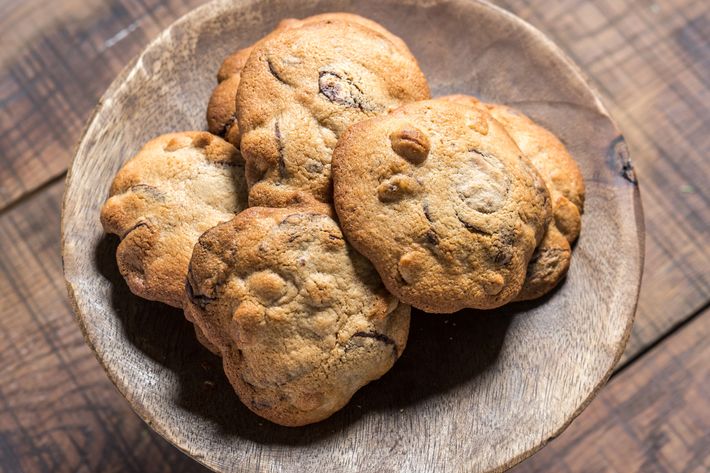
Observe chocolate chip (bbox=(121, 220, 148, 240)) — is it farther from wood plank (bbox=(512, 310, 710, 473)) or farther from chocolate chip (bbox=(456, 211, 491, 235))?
wood plank (bbox=(512, 310, 710, 473))

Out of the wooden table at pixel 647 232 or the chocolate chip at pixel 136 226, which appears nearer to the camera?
the chocolate chip at pixel 136 226

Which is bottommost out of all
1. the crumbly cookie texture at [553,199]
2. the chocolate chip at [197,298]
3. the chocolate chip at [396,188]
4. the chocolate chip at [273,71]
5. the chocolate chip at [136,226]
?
the crumbly cookie texture at [553,199]

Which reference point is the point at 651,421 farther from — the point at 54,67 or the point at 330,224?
the point at 54,67

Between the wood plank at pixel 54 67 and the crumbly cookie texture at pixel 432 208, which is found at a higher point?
the wood plank at pixel 54 67

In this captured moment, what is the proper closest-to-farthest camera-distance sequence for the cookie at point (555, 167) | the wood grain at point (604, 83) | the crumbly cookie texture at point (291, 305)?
1. the crumbly cookie texture at point (291, 305)
2. the cookie at point (555, 167)
3. the wood grain at point (604, 83)

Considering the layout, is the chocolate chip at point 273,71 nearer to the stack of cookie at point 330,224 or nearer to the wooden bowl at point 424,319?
the stack of cookie at point 330,224

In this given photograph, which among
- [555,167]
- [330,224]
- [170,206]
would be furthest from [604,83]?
[170,206]

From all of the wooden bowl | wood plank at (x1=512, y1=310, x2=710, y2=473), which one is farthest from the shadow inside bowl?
wood plank at (x1=512, y1=310, x2=710, y2=473)

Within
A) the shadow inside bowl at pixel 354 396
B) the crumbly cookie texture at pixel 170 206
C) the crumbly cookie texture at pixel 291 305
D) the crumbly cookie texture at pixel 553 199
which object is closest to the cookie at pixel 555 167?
the crumbly cookie texture at pixel 553 199
